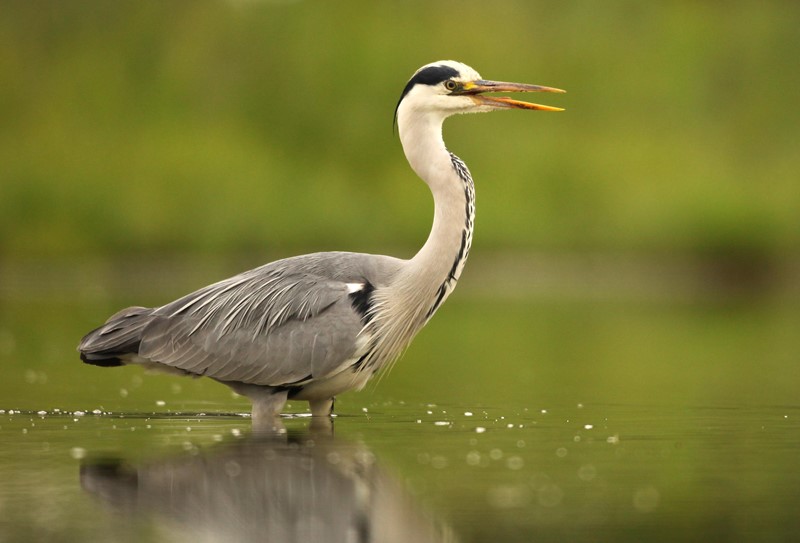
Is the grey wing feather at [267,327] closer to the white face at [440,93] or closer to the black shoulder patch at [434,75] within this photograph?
the white face at [440,93]

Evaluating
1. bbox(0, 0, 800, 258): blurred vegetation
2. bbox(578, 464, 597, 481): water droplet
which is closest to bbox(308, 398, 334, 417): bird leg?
bbox(578, 464, 597, 481): water droplet

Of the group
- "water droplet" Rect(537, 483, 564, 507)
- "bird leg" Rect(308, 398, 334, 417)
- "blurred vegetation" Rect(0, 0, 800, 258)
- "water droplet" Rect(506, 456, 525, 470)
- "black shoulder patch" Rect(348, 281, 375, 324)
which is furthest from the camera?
"blurred vegetation" Rect(0, 0, 800, 258)

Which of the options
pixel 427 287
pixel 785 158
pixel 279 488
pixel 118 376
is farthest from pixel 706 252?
pixel 279 488

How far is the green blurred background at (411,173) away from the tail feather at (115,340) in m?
4.90

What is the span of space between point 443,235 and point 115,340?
2.34 metres

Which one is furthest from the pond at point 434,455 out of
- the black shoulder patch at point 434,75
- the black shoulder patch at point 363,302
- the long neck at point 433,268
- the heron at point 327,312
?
the black shoulder patch at point 434,75

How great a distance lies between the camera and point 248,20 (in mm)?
80625

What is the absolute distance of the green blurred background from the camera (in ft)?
80.9

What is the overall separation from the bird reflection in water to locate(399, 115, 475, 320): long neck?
6.20 feet

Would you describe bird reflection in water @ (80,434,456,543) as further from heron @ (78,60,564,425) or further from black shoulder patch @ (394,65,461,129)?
black shoulder patch @ (394,65,461,129)

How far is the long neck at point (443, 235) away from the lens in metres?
10.2

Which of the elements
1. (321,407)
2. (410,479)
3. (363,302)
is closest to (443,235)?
(363,302)

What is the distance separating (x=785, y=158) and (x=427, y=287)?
→ 205 feet

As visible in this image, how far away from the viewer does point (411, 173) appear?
65562 mm
